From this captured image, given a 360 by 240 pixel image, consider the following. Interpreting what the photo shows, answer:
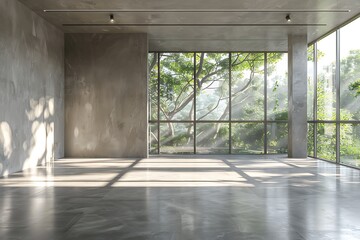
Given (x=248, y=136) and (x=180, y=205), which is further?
(x=248, y=136)

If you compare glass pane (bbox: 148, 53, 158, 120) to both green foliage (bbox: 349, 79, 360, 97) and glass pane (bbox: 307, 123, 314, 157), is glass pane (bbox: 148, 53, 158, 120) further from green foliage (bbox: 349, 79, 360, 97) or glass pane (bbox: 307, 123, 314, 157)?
green foliage (bbox: 349, 79, 360, 97)

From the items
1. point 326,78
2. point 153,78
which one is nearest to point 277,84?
point 326,78

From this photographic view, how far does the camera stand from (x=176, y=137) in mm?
16828

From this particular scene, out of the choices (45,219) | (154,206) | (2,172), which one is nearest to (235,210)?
(154,206)

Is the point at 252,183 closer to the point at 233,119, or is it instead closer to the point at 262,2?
the point at 262,2

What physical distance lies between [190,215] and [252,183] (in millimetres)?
3214

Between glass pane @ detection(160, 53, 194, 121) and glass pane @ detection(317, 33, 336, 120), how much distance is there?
5115 millimetres

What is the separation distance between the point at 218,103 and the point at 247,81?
1536mm

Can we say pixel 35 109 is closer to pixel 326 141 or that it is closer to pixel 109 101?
pixel 109 101

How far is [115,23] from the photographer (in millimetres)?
12812

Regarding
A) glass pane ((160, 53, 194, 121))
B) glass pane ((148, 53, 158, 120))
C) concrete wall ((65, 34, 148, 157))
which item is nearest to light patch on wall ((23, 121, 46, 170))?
concrete wall ((65, 34, 148, 157))

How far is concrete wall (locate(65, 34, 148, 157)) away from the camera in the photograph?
14156 mm

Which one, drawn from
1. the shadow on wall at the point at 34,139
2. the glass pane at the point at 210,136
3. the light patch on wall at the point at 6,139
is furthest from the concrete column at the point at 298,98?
the light patch on wall at the point at 6,139

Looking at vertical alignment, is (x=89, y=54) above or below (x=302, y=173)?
above
